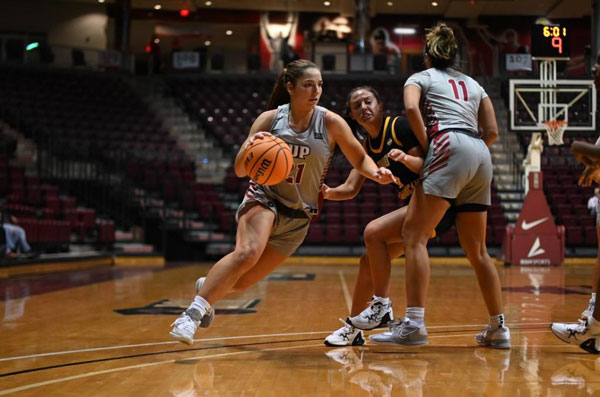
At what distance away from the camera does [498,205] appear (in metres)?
17.0

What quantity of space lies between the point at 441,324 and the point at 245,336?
1.40 meters

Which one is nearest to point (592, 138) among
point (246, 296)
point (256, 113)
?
point (256, 113)

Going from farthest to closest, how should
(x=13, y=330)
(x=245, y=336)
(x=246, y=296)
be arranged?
1. (x=246, y=296)
2. (x=13, y=330)
3. (x=245, y=336)

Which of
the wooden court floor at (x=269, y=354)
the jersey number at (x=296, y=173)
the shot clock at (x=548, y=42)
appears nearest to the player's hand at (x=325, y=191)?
the jersey number at (x=296, y=173)

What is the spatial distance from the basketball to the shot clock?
9.76m

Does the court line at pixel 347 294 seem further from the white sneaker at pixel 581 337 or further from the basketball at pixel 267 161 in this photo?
A: the basketball at pixel 267 161

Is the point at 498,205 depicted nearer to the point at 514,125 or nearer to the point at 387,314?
the point at 514,125

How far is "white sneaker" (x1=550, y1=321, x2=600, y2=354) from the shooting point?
377 cm

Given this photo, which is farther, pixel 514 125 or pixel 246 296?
pixel 514 125

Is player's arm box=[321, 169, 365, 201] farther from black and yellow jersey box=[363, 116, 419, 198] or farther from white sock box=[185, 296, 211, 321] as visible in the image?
white sock box=[185, 296, 211, 321]

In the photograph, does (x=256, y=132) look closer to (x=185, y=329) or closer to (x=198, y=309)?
(x=198, y=309)

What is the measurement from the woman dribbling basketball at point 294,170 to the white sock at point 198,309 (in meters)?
0.12

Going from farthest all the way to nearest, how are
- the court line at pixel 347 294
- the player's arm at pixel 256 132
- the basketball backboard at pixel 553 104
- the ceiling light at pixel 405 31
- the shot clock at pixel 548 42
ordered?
the ceiling light at pixel 405 31
the basketball backboard at pixel 553 104
the shot clock at pixel 548 42
the court line at pixel 347 294
the player's arm at pixel 256 132

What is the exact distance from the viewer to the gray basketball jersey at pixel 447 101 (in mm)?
3955
